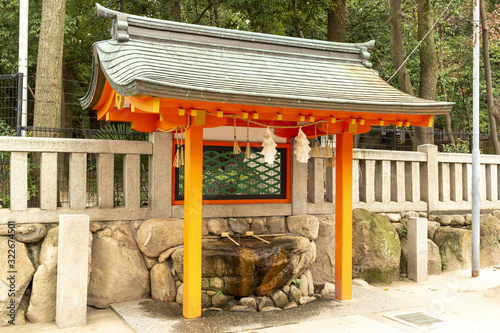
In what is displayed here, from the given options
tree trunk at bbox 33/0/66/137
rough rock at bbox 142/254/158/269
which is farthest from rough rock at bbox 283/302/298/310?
tree trunk at bbox 33/0/66/137

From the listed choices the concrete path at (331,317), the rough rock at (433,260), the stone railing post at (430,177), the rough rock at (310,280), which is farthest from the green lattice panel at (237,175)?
the stone railing post at (430,177)

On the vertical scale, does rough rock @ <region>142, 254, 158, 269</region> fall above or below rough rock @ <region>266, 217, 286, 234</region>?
below

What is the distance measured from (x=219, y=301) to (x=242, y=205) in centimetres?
193

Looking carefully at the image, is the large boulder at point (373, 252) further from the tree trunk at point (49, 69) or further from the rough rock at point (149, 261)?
the tree trunk at point (49, 69)

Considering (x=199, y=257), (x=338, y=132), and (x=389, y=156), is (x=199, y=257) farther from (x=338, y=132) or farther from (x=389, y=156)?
(x=389, y=156)

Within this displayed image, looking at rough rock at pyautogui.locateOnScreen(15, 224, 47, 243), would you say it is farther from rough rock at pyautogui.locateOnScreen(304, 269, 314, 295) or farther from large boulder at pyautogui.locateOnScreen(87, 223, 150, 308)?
rough rock at pyautogui.locateOnScreen(304, 269, 314, 295)

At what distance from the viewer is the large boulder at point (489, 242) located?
10866 millimetres

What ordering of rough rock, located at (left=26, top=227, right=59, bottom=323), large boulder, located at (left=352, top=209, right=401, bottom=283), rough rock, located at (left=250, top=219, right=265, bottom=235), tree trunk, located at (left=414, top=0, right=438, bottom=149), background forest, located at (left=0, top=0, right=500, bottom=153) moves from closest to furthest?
rough rock, located at (left=26, top=227, right=59, bottom=323) < rough rock, located at (left=250, top=219, right=265, bottom=235) < large boulder, located at (left=352, top=209, right=401, bottom=283) < tree trunk, located at (left=414, top=0, right=438, bottom=149) < background forest, located at (left=0, top=0, right=500, bottom=153)

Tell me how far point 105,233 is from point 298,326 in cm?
344

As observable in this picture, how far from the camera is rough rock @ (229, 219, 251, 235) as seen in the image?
8.33m

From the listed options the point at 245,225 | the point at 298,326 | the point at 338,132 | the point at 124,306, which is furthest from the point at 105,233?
the point at 338,132

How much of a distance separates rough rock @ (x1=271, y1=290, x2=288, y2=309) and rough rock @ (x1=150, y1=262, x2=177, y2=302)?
167 cm

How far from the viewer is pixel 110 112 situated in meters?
7.36

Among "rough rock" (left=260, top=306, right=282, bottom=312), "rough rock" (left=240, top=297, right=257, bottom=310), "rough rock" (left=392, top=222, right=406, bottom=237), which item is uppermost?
"rough rock" (left=392, top=222, right=406, bottom=237)
